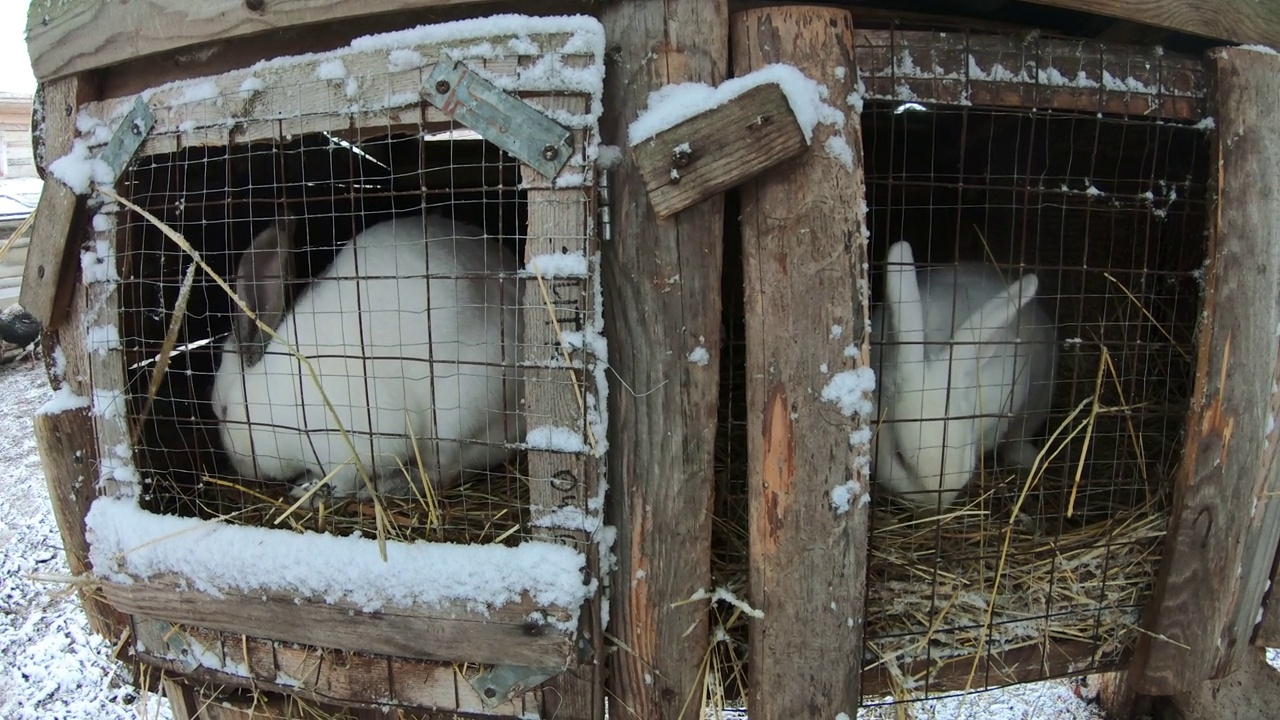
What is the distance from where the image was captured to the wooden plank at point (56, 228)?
82.2 inches

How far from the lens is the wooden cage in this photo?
1.61 metres

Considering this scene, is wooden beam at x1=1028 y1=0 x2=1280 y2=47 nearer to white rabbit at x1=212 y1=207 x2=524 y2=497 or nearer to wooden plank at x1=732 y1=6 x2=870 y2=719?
wooden plank at x1=732 y1=6 x2=870 y2=719

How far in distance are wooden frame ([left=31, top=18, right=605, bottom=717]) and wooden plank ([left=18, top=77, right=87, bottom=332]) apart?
0.01 metres

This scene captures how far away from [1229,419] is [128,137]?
2993 mm

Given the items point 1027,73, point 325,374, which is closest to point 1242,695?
point 1027,73

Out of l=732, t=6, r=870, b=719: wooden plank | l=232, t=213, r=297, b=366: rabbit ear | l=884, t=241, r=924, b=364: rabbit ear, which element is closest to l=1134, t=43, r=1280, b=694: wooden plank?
l=884, t=241, r=924, b=364: rabbit ear

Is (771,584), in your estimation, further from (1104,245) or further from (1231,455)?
(1104,245)

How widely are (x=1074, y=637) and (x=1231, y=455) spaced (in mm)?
640

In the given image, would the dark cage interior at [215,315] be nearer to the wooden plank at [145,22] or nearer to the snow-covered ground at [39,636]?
the wooden plank at [145,22]

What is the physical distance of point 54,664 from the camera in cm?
412

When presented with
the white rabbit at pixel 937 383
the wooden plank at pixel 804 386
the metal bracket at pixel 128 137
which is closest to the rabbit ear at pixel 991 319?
the white rabbit at pixel 937 383

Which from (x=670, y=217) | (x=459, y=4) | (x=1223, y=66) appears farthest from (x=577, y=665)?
(x=1223, y=66)

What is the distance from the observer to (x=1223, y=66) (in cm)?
184

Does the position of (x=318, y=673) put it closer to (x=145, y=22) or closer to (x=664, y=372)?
(x=664, y=372)
